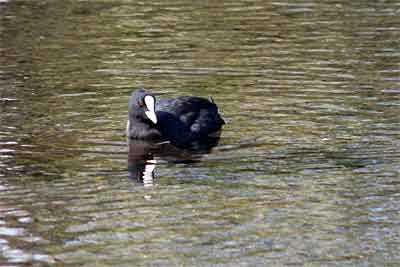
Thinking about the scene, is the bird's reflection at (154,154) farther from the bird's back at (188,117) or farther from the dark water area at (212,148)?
the bird's back at (188,117)

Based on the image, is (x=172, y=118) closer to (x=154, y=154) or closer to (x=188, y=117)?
(x=188, y=117)

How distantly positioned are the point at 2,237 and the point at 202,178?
2554mm

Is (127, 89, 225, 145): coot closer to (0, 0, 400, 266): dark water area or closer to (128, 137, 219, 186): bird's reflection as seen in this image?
(128, 137, 219, 186): bird's reflection

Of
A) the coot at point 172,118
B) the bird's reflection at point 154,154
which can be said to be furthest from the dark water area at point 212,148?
the coot at point 172,118

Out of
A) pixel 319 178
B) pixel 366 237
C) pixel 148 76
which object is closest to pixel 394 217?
pixel 366 237

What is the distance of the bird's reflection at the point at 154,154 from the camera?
12.3m

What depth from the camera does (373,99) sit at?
591 inches

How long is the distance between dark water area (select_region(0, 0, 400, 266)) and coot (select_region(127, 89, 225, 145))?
0.22 meters

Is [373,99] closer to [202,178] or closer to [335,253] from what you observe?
[202,178]

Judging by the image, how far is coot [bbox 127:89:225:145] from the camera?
13789mm

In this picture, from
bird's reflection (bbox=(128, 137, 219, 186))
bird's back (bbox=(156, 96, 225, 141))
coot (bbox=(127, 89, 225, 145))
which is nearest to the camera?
bird's reflection (bbox=(128, 137, 219, 186))

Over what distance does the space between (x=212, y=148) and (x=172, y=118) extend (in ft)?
3.09

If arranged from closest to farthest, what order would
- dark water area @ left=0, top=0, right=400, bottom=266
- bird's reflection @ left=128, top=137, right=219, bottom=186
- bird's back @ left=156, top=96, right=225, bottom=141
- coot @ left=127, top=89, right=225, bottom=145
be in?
dark water area @ left=0, top=0, right=400, bottom=266
bird's reflection @ left=128, top=137, right=219, bottom=186
coot @ left=127, top=89, right=225, bottom=145
bird's back @ left=156, top=96, right=225, bottom=141

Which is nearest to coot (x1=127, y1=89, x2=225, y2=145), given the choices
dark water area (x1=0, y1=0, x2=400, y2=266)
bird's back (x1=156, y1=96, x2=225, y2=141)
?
bird's back (x1=156, y1=96, x2=225, y2=141)
